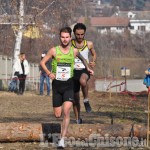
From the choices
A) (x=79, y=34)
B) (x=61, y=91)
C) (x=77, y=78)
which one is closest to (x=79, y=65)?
(x=77, y=78)

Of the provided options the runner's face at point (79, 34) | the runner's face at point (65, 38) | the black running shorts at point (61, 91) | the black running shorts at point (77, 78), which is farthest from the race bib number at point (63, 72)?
the runner's face at point (79, 34)

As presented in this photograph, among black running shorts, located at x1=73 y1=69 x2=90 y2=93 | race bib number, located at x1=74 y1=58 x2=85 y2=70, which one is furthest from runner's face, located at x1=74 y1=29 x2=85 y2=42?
black running shorts, located at x1=73 y1=69 x2=90 y2=93

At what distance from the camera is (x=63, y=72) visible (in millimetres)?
10305

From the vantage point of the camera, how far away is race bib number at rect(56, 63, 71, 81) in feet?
33.8

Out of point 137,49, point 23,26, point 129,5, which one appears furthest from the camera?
point 129,5

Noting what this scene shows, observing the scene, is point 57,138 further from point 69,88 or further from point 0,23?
point 0,23

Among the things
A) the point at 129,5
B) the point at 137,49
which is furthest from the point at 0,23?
the point at 129,5

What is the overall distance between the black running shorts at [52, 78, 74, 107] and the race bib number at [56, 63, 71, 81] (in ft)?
0.25

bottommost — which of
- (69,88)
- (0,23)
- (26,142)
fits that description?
(26,142)

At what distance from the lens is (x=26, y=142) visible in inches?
422

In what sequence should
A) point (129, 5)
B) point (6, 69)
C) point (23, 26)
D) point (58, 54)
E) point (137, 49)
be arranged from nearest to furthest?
1. point (58, 54)
2. point (23, 26)
3. point (6, 69)
4. point (137, 49)
5. point (129, 5)

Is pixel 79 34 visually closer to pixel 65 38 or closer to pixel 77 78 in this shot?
pixel 77 78

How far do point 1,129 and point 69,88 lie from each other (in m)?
1.29

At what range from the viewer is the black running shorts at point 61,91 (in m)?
10.4
